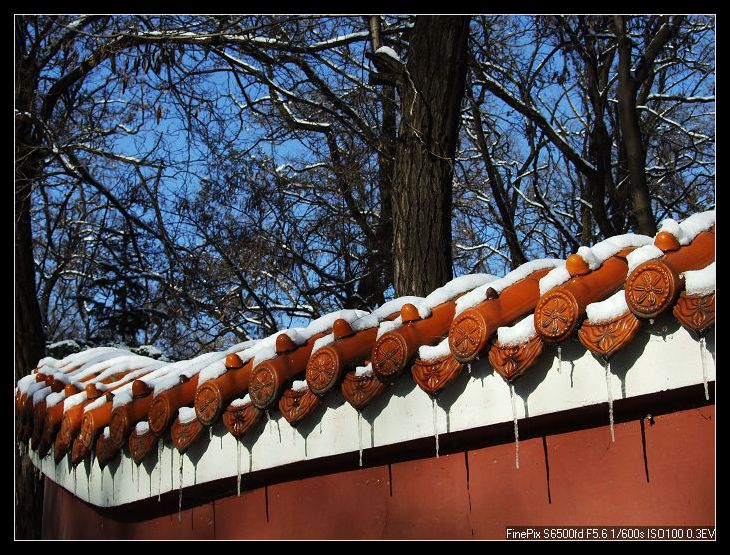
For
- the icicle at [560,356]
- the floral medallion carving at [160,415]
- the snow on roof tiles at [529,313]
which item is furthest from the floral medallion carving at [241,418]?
the icicle at [560,356]

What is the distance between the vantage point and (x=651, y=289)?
1976 millimetres

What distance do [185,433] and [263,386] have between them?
1.31 ft

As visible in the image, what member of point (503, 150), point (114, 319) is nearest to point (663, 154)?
point (503, 150)

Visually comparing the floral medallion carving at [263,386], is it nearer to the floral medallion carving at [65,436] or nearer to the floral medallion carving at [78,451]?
the floral medallion carving at [78,451]

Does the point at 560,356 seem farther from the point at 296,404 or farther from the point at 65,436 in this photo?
the point at 65,436

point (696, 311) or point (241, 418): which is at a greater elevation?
point (696, 311)

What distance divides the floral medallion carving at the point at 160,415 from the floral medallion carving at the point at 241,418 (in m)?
0.26

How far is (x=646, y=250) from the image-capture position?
208cm

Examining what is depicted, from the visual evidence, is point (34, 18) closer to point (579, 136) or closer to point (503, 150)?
point (503, 150)

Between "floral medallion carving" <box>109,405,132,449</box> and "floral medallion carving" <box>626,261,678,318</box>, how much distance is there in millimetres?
1826

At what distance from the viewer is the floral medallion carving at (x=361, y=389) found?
248 cm

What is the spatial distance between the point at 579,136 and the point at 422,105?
5356 millimetres

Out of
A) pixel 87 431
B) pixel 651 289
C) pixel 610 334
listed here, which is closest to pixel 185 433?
pixel 87 431

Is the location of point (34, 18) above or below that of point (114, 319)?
above
